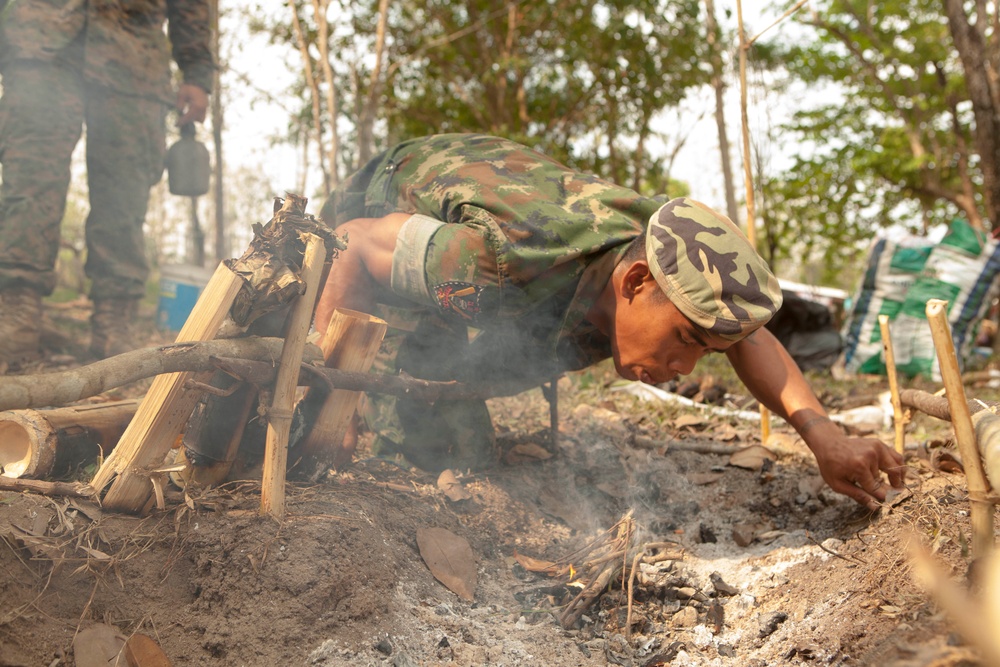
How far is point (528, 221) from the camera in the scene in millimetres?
1999

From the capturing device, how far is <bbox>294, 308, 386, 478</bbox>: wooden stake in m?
2.04

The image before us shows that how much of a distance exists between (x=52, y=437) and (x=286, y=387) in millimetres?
602

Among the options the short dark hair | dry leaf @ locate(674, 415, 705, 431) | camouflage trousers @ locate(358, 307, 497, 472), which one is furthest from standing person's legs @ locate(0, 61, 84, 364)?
dry leaf @ locate(674, 415, 705, 431)

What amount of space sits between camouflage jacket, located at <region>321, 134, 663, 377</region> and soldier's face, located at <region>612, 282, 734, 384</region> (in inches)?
6.2

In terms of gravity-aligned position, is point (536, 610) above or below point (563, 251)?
below

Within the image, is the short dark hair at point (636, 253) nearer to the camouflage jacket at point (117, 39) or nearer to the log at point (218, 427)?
the log at point (218, 427)

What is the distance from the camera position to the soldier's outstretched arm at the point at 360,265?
215 centimetres

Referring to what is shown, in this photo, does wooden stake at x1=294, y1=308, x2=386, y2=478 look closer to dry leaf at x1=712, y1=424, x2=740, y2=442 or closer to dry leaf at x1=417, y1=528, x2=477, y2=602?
dry leaf at x1=417, y1=528, x2=477, y2=602

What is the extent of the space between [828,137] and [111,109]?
1122 centimetres

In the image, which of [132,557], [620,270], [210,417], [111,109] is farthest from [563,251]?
[111,109]

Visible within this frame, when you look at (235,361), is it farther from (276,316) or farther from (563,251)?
(563,251)

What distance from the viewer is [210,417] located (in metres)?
1.80

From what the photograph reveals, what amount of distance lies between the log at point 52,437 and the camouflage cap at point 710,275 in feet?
5.16

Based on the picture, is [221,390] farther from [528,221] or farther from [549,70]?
[549,70]
